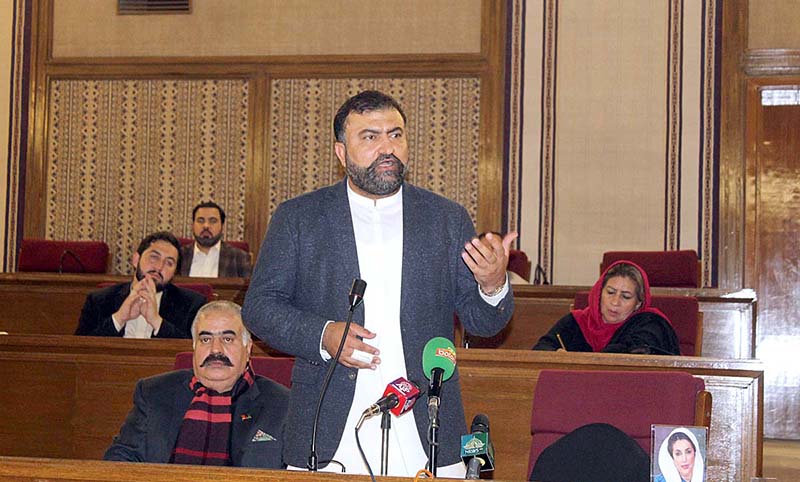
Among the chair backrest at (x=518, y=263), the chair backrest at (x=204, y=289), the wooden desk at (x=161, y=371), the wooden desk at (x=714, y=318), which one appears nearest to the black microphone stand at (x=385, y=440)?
the wooden desk at (x=161, y=371)

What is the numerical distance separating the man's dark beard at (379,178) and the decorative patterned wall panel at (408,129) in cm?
626

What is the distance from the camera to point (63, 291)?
21.2 ft

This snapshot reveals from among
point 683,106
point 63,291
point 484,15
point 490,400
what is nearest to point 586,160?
Answer: point 683,106

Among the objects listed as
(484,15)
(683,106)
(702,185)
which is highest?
(484,15)

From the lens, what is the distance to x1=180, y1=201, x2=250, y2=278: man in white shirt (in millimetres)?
7902

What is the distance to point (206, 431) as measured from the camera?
3.27 metres

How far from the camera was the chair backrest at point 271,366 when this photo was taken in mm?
3729

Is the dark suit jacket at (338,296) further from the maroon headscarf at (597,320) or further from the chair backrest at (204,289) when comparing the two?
the chair backrest at (204,289)

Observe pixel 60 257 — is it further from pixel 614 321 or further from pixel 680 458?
pixel 680 458

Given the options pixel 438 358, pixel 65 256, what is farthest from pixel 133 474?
pixel 65 256

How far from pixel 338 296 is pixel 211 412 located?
1038 millimetres

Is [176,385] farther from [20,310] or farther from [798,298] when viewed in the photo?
[798,298]

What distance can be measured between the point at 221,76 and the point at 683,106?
149 inches

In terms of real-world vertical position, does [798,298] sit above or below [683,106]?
below
